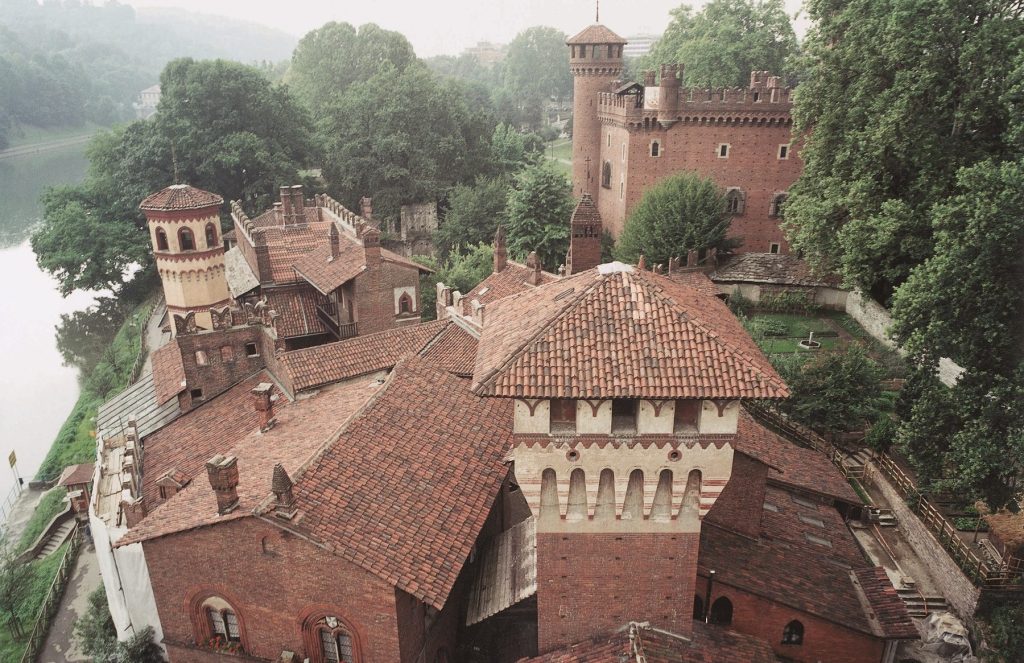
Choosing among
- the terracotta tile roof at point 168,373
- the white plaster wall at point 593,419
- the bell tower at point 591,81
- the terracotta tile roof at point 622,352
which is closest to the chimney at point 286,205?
the terracotta tile roof at point 168,373

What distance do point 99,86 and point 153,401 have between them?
158548mm

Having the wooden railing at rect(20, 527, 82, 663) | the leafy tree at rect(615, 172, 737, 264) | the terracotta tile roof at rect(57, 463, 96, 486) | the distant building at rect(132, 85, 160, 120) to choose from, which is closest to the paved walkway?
the wooden railing at rect(20, 527, 82, 663)

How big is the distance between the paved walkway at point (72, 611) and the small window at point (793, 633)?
21.7 m

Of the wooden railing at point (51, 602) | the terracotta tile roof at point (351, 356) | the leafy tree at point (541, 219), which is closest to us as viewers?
the terracotta tile roof at point (351, 356)

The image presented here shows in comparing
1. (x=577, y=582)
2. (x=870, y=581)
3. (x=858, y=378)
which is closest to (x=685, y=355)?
(x=577, y=582)

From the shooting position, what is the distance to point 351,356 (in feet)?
85.7

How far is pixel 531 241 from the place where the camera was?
50.4 meters

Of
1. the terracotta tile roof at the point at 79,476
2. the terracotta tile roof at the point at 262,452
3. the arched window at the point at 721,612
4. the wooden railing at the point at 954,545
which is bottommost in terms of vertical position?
the terracotta tile roof at the point at 79,476

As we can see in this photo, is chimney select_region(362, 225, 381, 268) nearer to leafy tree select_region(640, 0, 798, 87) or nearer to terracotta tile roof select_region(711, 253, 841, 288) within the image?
terracotta tile roof select_region(711, 253, 841, 288)

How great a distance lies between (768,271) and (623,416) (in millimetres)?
35695

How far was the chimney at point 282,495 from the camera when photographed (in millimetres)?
14531

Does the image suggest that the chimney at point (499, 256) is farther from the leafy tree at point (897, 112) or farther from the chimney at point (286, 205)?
the chimney at point (286, 205)

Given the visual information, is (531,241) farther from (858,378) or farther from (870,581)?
(870,581)

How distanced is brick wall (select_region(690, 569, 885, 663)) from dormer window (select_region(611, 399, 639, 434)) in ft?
20.3
